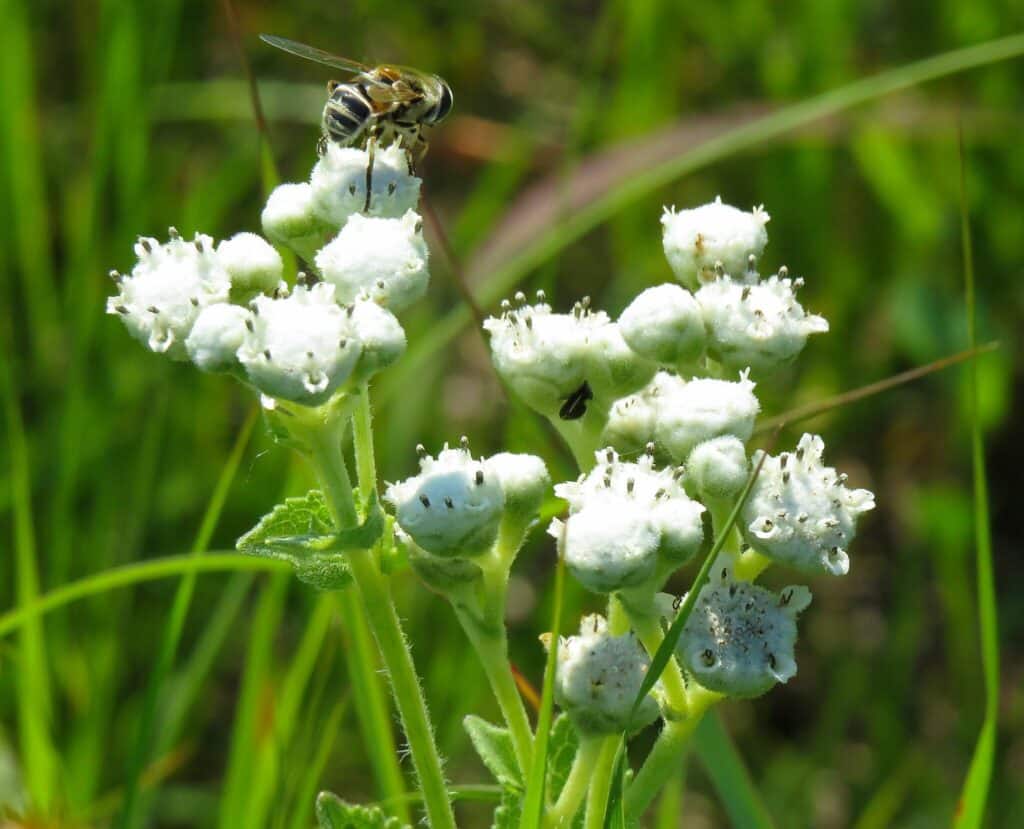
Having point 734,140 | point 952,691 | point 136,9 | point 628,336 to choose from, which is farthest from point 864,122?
point 628,336

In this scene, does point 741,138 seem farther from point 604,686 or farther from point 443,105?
point 604,686

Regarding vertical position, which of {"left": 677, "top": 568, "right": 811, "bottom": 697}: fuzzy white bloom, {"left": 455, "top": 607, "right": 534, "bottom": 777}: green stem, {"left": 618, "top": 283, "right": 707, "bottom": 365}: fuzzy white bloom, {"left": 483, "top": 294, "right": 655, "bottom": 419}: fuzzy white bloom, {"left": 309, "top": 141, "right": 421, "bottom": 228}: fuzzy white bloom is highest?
{"left": 309, "top": 141, "right": 421, "bottom": 228}: fuzzy white bloom

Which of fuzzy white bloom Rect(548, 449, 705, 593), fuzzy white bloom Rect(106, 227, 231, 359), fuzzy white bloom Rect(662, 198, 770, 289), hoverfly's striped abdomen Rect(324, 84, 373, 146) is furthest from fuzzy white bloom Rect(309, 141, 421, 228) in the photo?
fuzzy white bloom Rect(548, 449, 705, 593)

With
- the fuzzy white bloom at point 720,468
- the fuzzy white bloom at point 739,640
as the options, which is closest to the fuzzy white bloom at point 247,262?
the fuzzy white bloom at point 720,468

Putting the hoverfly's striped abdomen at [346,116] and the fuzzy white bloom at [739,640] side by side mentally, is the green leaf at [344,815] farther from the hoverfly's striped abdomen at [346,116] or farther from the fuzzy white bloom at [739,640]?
the hoverfly's striped abdomen at [346,116]

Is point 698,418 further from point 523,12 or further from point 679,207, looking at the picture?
point 523,12

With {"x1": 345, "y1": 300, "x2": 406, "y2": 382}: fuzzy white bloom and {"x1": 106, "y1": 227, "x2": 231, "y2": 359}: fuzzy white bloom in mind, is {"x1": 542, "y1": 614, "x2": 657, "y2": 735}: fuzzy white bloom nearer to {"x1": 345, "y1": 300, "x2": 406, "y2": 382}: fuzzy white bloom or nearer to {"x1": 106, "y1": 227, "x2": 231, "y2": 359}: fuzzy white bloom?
{"x1": 345, "y1": 300, "x2": 406, "y2": 382}: fuzzy white bloom

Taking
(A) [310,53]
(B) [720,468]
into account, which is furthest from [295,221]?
(B) [720,468]
